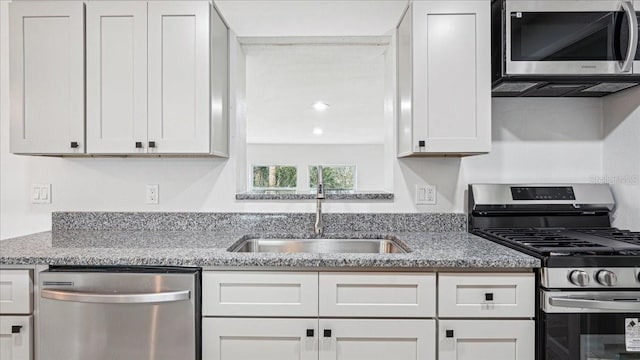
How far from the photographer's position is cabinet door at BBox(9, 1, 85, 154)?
1.79 m

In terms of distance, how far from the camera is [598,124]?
2.11 m

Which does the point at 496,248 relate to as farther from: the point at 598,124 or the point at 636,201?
the point at 598,124

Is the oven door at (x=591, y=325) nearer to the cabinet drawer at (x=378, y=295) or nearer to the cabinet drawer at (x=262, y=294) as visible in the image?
the cabinet drawer at (x=378, y=295)

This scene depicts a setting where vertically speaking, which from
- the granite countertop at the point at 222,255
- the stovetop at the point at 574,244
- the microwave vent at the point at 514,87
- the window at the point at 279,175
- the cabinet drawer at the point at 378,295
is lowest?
the cabinet drawer at the point at 378,295

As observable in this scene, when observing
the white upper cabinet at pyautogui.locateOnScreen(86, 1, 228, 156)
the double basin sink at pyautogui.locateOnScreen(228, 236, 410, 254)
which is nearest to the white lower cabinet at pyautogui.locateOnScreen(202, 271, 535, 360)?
the double basin sink at pyautogui.locateOnScreen(228, 236, 410, 254)

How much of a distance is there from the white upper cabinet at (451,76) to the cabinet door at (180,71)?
0.99 meters

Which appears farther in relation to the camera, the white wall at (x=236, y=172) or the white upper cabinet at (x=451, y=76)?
the white wall at (x=236, y=172)

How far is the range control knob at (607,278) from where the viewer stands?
134cm

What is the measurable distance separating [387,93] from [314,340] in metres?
1.49

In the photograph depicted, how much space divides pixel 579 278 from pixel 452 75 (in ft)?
3.24

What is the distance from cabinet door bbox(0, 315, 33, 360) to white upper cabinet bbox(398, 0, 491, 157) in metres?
1.78

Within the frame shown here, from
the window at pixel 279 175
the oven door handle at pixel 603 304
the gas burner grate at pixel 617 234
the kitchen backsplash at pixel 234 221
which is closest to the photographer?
the oven door handle at pixel 603 304

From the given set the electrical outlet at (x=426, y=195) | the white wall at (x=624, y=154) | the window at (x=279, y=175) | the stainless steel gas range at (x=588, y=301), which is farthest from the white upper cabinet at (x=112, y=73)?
the window at (x=279, y=175)

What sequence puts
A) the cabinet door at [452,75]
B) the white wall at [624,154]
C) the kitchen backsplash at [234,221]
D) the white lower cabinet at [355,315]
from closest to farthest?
the white lower cabinet at [355,315]
the cabinet door at [452,75]
the white wall at [624,154]
the kitchen backsplash at [234,221]
